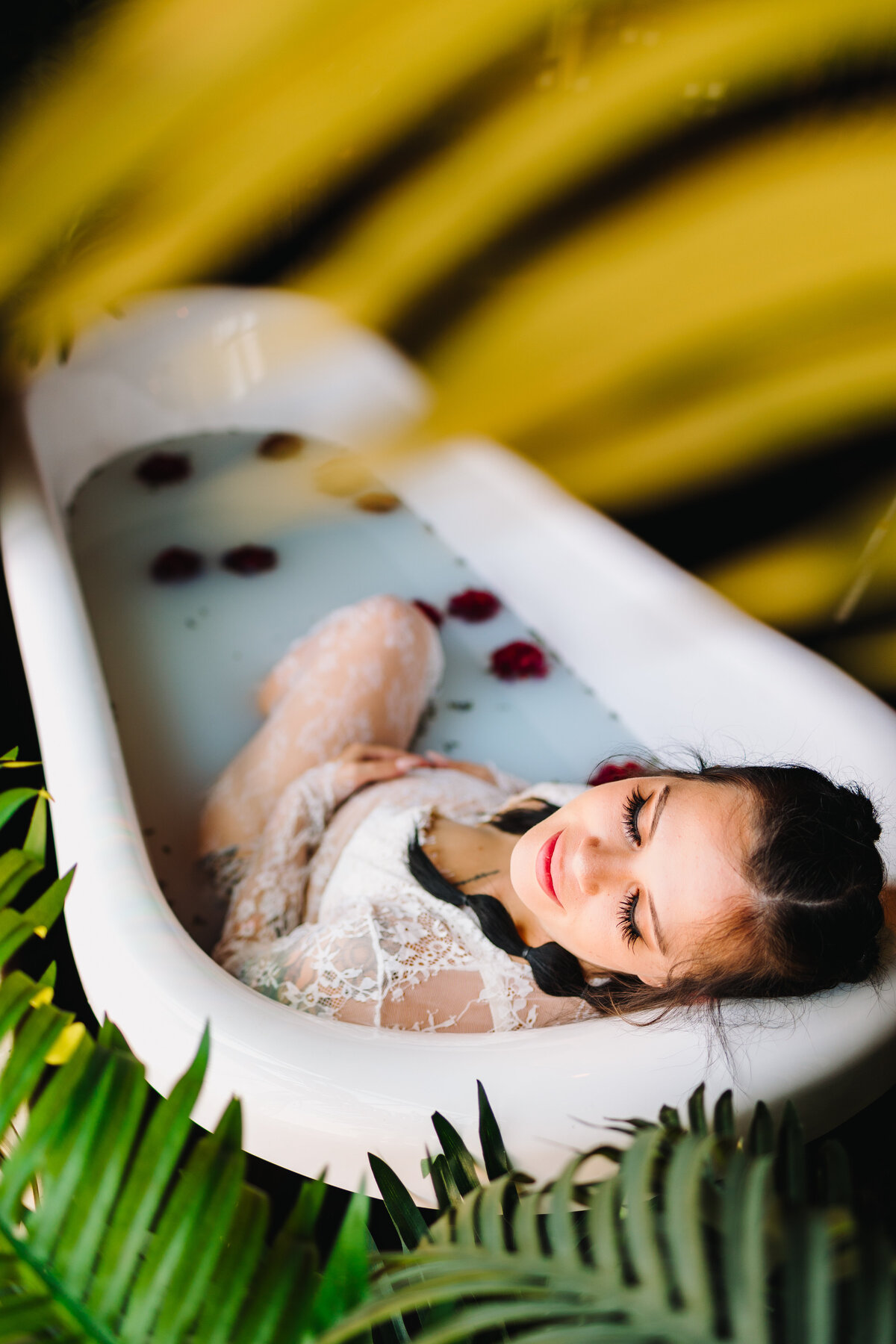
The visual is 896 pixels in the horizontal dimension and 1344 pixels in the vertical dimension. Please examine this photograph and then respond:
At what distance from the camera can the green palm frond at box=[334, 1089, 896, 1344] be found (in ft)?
1.13

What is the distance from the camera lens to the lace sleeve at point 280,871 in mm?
1352

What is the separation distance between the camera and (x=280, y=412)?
8.32 feet

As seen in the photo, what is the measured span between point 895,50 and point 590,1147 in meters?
0.92

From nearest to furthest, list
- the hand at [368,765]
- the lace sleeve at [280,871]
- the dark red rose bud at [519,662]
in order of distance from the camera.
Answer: the lace sleeve at [280,871] < the hand at [368,765] < the dark red rose bud at [519,662]

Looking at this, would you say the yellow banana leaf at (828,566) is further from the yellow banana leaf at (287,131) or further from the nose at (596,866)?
the nose at (596,866)

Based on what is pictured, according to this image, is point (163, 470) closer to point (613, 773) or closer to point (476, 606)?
point (476, 606)

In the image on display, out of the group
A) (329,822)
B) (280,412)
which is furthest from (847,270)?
(280,412)

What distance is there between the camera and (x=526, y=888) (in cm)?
114

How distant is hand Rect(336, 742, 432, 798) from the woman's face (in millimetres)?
477

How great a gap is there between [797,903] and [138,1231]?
71cm

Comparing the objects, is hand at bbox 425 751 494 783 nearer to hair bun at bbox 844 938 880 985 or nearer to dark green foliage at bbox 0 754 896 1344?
hair bun at bbox 844 938 880 985

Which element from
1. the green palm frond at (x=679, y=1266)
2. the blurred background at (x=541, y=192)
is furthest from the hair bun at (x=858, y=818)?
the blurred background at (x=541, y=192)

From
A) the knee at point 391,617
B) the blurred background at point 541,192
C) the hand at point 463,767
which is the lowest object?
the hand at point 463,767

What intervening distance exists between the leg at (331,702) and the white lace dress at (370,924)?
78 millimetres
